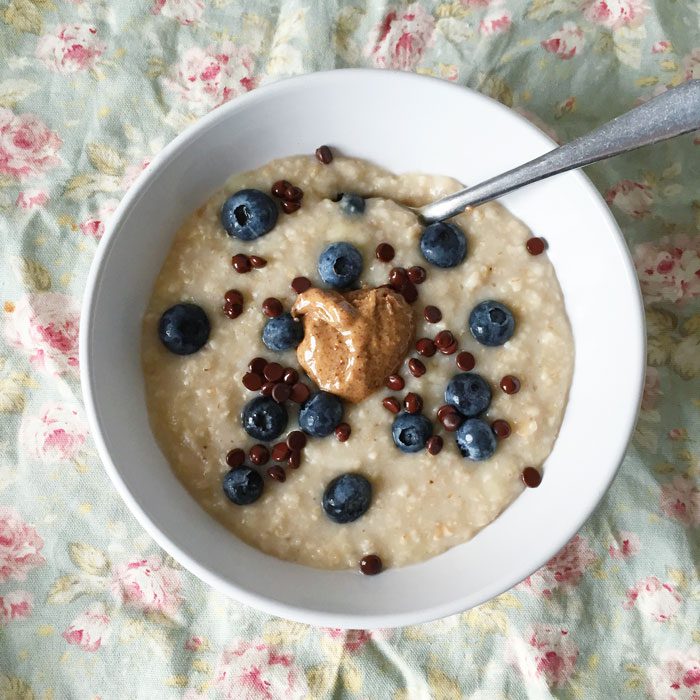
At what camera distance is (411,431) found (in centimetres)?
176

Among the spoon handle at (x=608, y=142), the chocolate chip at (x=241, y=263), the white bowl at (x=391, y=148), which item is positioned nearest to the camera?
the spoon handle at (x=608, y=142)

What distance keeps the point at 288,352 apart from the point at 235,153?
0.49 meters

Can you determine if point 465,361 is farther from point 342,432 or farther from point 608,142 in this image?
point 608,142

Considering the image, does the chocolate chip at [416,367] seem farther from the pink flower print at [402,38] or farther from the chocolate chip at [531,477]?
the pink flower print at [402,38]

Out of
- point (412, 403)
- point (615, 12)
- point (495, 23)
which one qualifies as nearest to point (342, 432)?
point (412, 403)

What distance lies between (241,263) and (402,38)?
83 centimetres

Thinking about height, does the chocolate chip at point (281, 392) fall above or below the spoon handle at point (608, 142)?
below

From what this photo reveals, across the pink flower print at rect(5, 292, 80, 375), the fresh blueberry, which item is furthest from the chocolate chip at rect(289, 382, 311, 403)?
the pink flower print at rect(5, 292, 80, 375)

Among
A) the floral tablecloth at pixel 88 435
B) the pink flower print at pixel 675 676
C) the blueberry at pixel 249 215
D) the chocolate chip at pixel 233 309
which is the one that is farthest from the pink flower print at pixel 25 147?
the pink flower print at pixel 675 676

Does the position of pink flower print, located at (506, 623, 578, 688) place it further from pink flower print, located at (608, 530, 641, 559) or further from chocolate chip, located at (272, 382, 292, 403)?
chocolate chip, located at (272, 382, 292, 403)

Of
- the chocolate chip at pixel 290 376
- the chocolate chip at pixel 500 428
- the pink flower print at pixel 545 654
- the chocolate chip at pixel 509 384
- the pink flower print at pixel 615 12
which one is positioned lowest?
the pink flower print at pixel 545 654

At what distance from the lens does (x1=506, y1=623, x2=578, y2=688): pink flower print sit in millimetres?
2043

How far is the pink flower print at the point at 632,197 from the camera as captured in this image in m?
2.13

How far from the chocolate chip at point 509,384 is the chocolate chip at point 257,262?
0.63 meters
